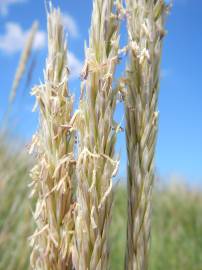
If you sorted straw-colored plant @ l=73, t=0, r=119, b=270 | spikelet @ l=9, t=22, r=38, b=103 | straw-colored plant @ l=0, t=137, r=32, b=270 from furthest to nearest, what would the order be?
spikelet @ l=9, t=22, r=38, b=103 < straw-colored plant @ l=0, t=137, r=32, b=270 < straw-colored plant @ l=73, t=0, r=119, b=270

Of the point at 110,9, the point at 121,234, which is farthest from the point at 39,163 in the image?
the point at 121,234

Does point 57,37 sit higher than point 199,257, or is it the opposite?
point 199,257

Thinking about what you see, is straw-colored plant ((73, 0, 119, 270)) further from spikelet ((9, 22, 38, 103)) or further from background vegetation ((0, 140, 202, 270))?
spikelet ((9, 22, 38, 103))

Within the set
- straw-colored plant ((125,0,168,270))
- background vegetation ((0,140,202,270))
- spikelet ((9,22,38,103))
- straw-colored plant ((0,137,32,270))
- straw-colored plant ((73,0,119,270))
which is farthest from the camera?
background vegetation ((0,140,202,270))

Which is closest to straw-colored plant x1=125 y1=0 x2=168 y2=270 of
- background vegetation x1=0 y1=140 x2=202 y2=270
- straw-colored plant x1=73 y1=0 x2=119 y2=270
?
straw-colored plant x1=73 y1=0 x2=119 y2=270

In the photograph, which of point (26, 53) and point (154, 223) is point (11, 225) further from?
point (154, 223)

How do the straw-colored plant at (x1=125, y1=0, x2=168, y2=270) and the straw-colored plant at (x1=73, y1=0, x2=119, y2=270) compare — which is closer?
the straw-colored plant at (x1=73, y1=0, x2=119, y2=270)

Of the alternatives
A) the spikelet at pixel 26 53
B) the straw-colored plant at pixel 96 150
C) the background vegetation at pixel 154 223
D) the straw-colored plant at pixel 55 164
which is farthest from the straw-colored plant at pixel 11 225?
the straw-colored plant at pixel 96 150

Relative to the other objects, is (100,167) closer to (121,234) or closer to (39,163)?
(39,163)
